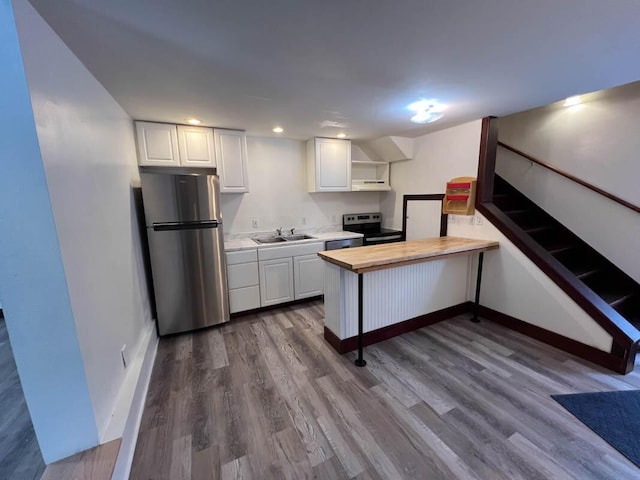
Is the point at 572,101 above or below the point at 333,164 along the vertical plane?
above

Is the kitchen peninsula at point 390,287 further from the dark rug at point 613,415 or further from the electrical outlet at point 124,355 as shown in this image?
the electrical outlet at point 124,355

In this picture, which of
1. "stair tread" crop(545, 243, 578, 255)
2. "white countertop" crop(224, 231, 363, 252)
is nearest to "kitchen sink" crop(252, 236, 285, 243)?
"white countertop" crop(224, 231, 363, 252)

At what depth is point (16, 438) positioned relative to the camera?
5.04ft

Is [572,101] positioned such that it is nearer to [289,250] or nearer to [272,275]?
[289,250]

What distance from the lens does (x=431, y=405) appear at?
1.76 metres

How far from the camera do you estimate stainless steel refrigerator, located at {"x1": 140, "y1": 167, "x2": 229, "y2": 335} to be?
2514mm

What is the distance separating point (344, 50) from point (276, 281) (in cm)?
251

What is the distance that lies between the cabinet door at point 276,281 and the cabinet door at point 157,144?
1526 millimetres

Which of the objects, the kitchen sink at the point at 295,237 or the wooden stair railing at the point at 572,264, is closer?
the wooden stair railing at the point at 572,264

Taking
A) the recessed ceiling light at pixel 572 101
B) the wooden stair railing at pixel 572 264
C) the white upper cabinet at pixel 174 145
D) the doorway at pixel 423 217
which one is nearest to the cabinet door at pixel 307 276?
the doorway at pixel 423 217

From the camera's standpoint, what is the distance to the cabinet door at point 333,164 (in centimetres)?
360

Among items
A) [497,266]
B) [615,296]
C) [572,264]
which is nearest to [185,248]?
[497,266]

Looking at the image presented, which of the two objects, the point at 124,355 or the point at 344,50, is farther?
the point at 124,355

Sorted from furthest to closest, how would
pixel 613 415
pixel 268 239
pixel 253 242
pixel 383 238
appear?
pixel 383 238 < pixel 268 239 < pixel 253 242 < pixel 613 415
